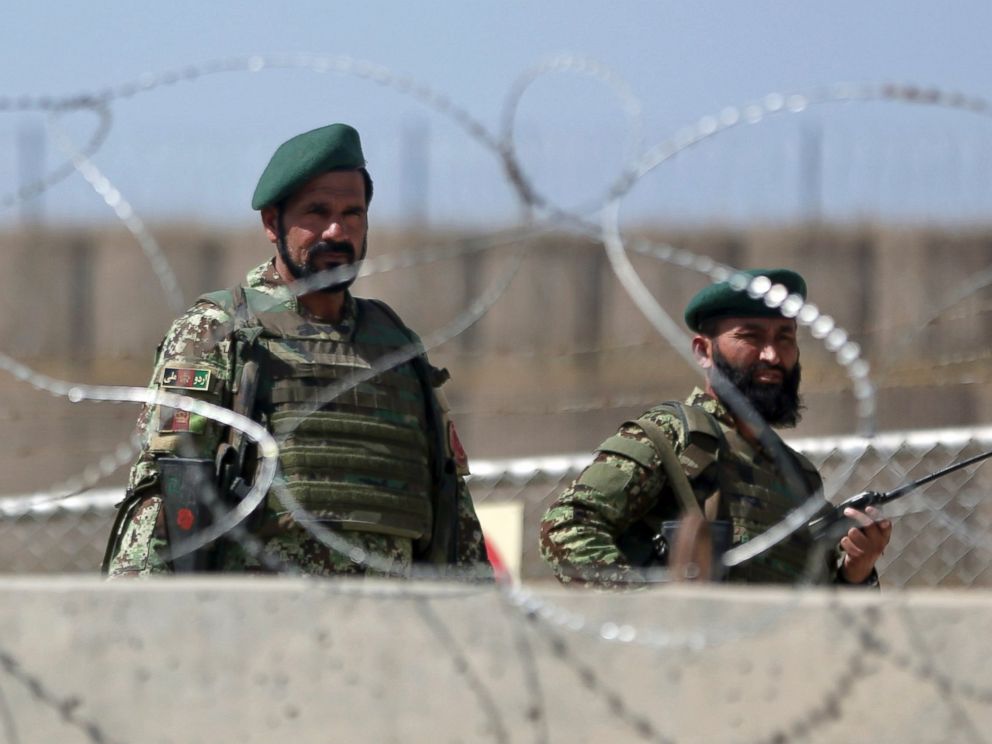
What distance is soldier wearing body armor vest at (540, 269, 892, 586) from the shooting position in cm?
401

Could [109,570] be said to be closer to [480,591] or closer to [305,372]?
[305,372]

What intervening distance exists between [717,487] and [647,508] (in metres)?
0.16

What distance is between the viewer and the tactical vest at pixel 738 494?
409 cm

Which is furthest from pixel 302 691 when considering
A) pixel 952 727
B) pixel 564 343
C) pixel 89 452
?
pixel 564 343

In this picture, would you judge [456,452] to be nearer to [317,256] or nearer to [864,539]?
[317,256]

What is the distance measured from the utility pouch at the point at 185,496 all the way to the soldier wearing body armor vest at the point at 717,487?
0.79m

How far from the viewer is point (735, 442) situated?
13.9ft

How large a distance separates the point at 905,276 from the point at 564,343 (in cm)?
211

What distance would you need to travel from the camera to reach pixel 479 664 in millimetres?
2955

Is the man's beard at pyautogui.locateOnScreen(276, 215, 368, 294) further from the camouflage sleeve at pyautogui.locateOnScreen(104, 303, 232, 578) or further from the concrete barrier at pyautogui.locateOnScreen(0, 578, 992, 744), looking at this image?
the concrete barrier at pyautogui.locateOnScreen(0, 578, 992, 744)

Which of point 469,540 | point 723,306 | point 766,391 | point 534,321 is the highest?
A: point 723,306

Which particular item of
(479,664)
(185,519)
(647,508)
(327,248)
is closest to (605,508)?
(647,508)

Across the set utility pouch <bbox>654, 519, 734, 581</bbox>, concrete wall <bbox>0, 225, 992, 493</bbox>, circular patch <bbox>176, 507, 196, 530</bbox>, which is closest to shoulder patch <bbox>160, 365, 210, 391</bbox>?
circular patch <bbox>176, 507, 196, 530</bbox>

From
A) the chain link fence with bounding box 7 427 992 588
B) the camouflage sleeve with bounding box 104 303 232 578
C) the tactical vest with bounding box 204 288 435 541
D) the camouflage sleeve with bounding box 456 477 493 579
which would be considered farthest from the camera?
the chain link fence with bounding box 7 427 992 588
